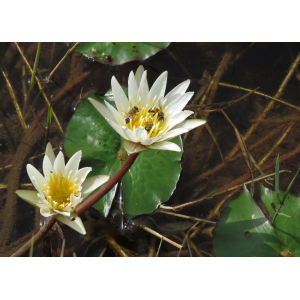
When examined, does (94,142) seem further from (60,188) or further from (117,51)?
(117,51)

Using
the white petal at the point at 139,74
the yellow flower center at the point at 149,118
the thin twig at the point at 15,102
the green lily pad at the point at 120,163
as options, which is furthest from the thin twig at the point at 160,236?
the thin twig at the point at 15,102

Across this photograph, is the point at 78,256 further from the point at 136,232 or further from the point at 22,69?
the point at 22,69

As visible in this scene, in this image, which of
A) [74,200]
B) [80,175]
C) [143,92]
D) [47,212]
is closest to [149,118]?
[143,92]

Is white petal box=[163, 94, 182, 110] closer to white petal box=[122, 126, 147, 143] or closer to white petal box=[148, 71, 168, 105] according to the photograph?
white petal box=[148, 71, 168, 105]

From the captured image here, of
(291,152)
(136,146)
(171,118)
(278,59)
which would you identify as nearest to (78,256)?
(136,146)

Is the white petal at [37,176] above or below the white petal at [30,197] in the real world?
above

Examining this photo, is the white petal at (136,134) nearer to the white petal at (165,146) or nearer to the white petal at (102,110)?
the white petal at (165,146)
